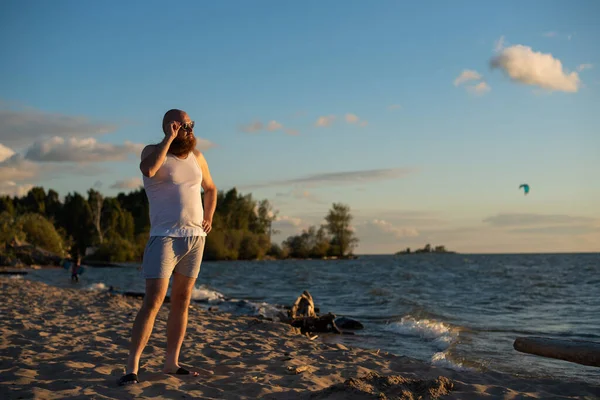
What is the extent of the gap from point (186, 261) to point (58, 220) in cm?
7642

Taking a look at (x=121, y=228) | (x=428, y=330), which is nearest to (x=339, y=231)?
(x=121, y=228)

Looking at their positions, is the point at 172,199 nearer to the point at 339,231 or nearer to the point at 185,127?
the point at 185,127

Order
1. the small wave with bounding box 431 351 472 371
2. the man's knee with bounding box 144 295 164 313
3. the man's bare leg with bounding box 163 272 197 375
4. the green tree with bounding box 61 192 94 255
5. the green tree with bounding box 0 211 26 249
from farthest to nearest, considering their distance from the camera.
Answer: the green tree with bounding box 61 192 94 255 → the green tree with bounding box 0 211 26 249 → the small wave with bounding box 431 351 472 371 → the man's bare leg with bounding box 163 272 197 375 → the man's knee with bounding box 144 295 164 313

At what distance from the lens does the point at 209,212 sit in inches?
193

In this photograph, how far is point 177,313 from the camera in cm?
479

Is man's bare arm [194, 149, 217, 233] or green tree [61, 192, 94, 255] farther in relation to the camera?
green tree [61, 192, 94, 255]

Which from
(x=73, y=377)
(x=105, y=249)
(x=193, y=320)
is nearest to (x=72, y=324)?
(x=193, y=320)

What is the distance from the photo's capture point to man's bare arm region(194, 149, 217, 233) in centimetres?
482

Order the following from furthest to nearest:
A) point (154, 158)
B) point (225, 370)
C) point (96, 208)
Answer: point (96, 208)
point (225, 370)
point (154, 158)

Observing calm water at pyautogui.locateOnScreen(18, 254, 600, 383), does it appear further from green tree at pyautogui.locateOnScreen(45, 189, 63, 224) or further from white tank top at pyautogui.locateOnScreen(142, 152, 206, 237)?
green tree at pyautogui.locateOnScreen(45, 189, 63, 224)

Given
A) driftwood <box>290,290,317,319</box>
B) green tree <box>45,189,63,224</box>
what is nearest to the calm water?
driftwood <box>290,290,317,319</box>

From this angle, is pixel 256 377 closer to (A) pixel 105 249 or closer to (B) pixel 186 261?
(B) pixel 186 261

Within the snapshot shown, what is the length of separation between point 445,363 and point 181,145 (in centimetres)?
490

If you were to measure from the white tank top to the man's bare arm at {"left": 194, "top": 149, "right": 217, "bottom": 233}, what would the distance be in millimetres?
263
